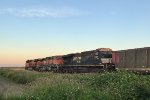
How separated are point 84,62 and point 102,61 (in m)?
5.33

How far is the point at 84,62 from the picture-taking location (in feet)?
181

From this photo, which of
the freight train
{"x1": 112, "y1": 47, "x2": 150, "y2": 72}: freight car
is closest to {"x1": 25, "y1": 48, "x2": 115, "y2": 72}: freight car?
the freight train

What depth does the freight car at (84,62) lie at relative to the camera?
50.6m

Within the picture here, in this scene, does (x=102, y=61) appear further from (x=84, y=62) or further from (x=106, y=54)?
(x=84, y=62)

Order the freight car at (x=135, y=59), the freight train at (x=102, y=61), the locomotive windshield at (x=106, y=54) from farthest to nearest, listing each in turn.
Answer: the locomotive windshield at (x=106, y=54), the freight train at (x=102, y=61), the freight car at (x=135, y=59)

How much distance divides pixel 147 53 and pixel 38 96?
67.7 feet

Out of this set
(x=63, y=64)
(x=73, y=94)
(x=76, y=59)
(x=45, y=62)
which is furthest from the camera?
(x=45, y=62)

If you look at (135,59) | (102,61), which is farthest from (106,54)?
(135,59)

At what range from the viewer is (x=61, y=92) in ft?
63.1

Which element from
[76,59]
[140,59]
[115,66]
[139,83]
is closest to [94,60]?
[115,66]

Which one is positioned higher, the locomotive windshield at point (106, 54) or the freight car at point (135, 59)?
the locomotive windshield at point (106, 54)

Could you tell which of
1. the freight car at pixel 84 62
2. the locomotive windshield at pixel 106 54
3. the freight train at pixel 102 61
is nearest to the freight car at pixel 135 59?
the freight train at pixel 102 61

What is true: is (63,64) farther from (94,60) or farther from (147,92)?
(147,92)

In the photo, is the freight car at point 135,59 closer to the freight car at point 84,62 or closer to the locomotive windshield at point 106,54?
the freight car at point 84,62
